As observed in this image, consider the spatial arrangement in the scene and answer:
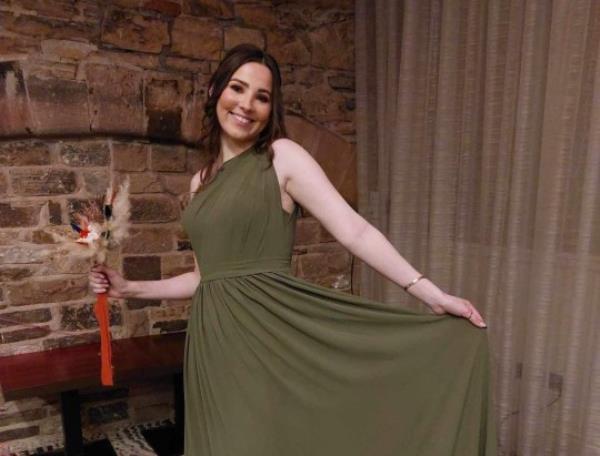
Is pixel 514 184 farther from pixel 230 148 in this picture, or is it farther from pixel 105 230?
pixel 105 230

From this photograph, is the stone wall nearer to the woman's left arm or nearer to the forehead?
the forehead

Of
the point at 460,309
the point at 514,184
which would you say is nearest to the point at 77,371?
the point at 460,309

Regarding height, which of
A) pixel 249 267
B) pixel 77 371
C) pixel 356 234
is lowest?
pixel 77 371

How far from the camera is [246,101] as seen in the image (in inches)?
55.7

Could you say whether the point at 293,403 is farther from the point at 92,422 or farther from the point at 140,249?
the point at 92,422

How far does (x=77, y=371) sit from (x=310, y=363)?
1112mm

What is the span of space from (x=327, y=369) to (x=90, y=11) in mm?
1816

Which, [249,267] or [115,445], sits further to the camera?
[115,445]

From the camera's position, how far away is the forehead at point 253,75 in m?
1.42

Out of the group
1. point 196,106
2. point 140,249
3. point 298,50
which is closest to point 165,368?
point 140,249

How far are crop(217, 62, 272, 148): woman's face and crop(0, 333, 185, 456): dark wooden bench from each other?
1.08 m

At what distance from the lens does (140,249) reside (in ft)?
7.83

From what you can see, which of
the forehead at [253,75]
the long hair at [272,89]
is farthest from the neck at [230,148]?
the forehead at [253,75]

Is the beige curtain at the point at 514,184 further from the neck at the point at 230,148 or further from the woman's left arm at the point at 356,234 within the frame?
the neck at the point at 230,148
